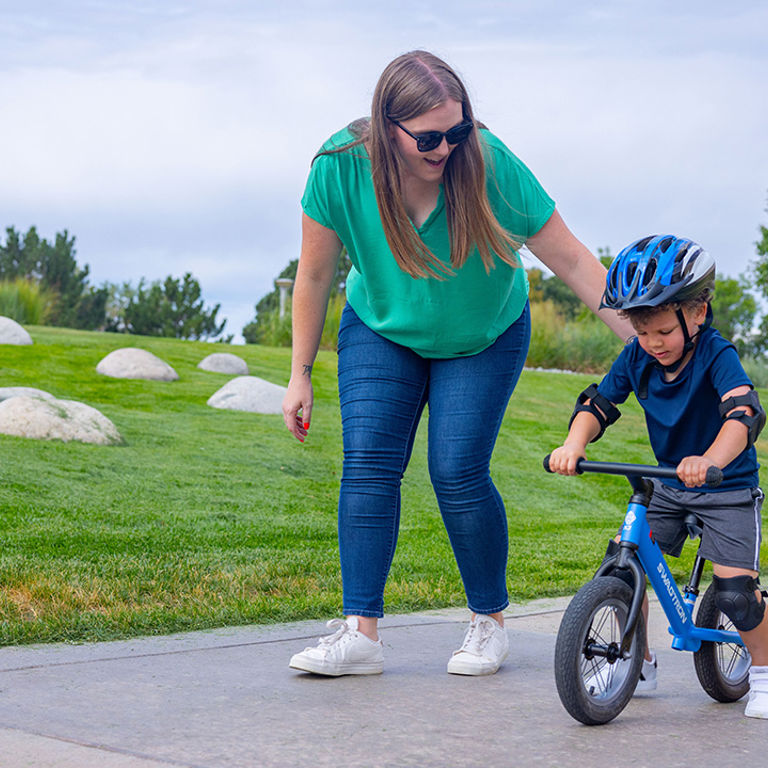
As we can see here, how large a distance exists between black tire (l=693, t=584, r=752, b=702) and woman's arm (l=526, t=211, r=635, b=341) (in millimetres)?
997

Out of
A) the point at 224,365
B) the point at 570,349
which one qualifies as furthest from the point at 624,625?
the point at 570,349

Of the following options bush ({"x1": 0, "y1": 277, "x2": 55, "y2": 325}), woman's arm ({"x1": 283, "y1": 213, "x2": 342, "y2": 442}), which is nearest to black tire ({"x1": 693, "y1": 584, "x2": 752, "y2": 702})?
woman's arm ({"x1": 283, "y1": 213, "x2": 342, "y2": 442})

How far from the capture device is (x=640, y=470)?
120 inches

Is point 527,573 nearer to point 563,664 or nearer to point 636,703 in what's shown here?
point 636,703

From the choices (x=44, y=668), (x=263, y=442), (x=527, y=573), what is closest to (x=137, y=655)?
(x=44, y=668)

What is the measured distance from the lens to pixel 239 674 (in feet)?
11.5

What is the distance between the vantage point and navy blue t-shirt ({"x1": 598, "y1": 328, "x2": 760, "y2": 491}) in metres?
3.31

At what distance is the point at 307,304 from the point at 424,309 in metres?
0.44

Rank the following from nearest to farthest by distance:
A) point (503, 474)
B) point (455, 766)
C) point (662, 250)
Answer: point (455, 766) < point (662, 250) < point (503, 474)

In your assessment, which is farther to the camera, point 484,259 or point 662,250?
point 484,259

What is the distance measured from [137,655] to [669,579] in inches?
67.7

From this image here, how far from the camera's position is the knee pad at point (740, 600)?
3312 millimetres

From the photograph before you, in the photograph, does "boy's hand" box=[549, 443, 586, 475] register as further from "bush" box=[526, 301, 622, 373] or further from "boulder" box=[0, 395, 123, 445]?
"bush" box=[526, 301, 622, 373]

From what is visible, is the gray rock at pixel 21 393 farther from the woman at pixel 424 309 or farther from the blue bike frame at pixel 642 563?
the blue bike frame at pixel 642 563
